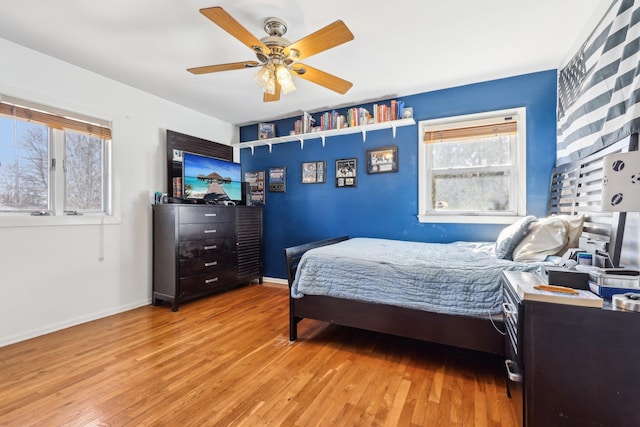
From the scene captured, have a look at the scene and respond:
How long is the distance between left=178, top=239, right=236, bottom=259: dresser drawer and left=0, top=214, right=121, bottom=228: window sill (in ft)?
2.34

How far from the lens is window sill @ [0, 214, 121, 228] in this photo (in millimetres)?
2318

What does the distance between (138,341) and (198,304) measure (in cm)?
93

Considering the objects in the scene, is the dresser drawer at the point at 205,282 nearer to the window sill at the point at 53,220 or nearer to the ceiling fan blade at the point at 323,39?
the window sill at the point at 53,220

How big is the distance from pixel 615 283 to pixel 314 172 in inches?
125

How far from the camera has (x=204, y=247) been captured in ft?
11.1

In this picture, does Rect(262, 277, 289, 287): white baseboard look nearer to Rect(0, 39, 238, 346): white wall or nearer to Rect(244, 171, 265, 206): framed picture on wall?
Rect(244, 171, 265, 206): framed picture on wall

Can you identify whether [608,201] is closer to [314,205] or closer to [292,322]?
[292,322]

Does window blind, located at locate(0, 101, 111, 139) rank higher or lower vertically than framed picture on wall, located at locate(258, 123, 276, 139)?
lower

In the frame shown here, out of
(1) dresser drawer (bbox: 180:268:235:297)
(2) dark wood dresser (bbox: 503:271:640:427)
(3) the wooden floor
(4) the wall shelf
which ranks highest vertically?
(4) the wall shelf

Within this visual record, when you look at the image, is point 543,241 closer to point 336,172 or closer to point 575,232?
point 575,232

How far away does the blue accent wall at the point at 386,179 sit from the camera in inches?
110

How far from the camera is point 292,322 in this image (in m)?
2.37

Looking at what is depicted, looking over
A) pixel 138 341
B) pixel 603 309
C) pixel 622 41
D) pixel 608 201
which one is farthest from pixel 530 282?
pixel 138 341

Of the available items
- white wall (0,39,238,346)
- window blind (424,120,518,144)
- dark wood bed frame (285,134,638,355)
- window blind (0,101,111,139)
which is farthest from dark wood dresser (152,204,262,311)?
window blind (424,120,518,144)
